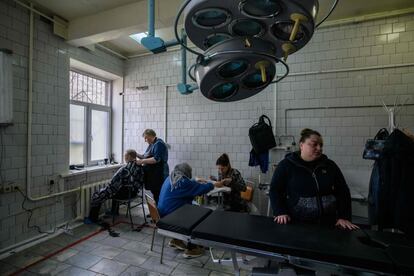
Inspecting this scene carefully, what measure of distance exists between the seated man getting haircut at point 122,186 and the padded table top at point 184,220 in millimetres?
1841

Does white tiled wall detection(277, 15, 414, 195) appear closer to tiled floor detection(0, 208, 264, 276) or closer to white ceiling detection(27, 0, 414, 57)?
white ceiling detection(27, 0, 414, 57)

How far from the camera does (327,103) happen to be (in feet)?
11.4

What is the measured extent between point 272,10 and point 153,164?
127 inches

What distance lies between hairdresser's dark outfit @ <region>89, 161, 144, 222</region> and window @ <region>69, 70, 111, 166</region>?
947mm

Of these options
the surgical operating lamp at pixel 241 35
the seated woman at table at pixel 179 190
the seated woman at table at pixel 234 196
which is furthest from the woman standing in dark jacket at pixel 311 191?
the seated woman at table at pixel 234 196

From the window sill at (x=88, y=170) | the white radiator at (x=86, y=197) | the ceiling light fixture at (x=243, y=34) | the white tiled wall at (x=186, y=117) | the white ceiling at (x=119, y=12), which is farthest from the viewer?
the white tiled wall at (x=186, y=117)

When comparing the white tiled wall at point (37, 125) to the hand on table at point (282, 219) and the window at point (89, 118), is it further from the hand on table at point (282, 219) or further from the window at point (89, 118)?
the hand on table at point (282, 219)

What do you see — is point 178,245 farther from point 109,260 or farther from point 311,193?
point 311,193

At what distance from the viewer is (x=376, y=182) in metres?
2.30

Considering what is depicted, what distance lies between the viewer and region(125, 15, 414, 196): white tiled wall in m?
3.19

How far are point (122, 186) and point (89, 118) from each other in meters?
1.65

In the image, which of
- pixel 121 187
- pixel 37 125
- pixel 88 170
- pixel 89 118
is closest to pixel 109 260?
pixel 121 187

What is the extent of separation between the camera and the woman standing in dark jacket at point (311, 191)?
174 centimetres

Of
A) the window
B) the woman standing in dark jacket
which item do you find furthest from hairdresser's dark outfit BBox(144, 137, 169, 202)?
the woman standing in dark jacket
